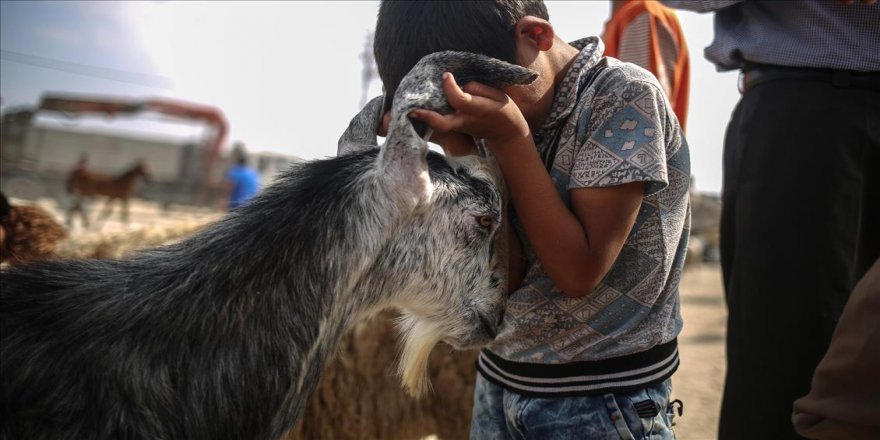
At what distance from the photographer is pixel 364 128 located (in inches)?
82.4

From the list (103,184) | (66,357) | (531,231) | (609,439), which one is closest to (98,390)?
(66,357)

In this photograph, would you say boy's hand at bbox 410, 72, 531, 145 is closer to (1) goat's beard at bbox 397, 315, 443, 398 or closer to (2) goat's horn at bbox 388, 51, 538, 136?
(2) goat's horn at bbox 388, 51, 538, 136

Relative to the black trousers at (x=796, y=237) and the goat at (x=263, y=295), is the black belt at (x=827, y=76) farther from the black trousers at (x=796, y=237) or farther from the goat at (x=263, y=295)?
the goat at (x=263, y=295)

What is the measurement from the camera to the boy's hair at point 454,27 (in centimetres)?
178

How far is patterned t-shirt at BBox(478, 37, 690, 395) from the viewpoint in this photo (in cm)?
179

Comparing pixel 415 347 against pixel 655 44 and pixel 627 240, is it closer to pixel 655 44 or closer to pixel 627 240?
pixel 627 240

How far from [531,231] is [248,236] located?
700 mm

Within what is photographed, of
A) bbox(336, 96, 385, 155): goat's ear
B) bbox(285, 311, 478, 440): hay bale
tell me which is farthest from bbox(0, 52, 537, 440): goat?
bbox(285, 311, 478, 440): hay bale

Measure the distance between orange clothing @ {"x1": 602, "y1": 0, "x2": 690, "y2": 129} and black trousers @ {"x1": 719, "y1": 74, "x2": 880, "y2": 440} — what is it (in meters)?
0.88

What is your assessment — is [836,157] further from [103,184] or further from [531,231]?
[103,184]

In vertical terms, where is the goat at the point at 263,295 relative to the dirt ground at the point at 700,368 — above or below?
above

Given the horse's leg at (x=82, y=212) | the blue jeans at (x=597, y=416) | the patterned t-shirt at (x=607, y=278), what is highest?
the patterned t-shirt at (x=607, y=278)

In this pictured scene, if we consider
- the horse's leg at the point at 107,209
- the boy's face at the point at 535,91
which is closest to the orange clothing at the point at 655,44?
the boy's face at the point at 535,91

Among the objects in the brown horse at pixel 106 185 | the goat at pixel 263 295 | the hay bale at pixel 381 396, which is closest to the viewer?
the goat at pixel 263 295
